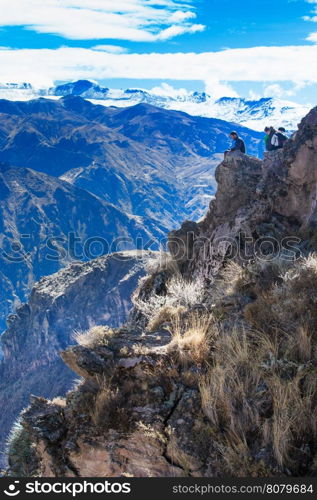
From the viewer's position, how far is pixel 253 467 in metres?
4.96

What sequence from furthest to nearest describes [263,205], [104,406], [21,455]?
[263,205]
[21,455]
[104,406]

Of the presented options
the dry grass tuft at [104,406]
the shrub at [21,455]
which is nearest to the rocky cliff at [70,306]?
the shrub at [21,455]

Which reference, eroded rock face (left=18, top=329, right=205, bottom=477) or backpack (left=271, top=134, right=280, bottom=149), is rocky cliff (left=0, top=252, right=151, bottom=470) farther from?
eroded rock face (left=18, top=329, right=205, bottom=477)

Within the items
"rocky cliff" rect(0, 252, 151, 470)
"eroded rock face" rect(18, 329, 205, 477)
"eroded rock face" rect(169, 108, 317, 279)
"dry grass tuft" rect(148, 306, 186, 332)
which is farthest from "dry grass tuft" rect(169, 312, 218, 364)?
"rocky cliff" rect(0, 252, 151, 470)

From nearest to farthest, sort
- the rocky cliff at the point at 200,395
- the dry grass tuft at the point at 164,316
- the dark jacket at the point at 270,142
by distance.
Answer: the rocky cliff at the point at 200,395
the dry grass tuft at the point at 164,316
the dark jacket at the point at 270,142

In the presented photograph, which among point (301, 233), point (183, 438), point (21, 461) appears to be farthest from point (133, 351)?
point (301, 233)

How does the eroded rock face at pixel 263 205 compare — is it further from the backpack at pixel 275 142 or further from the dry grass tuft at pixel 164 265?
the backpack at pixel 275 142

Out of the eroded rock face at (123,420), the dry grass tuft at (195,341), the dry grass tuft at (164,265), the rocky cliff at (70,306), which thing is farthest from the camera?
the rocky cliff at (70,306)

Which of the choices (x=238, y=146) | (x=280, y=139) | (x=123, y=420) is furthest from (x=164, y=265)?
(x=123, y=420)

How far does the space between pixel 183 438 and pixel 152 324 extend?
142 inches

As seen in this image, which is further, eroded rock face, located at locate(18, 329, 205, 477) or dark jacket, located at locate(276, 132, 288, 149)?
dark jacket, located at locate(276, 132, 288, 149)

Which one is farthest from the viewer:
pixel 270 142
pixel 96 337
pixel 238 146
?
pixel 238 146

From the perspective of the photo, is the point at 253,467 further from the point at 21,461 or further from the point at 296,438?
the point at 21,461

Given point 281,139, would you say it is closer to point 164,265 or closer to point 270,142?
point 270,142
